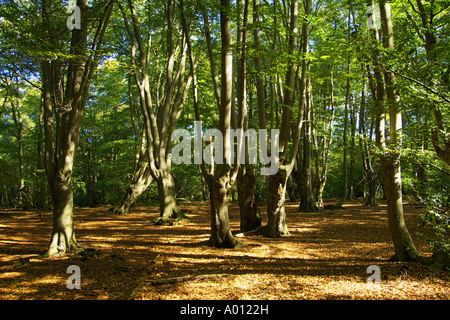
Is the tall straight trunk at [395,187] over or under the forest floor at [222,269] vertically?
over

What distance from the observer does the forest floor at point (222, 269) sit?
3.77 meters

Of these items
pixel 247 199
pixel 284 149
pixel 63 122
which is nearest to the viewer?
pixel 63 122

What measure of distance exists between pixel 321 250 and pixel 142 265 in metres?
3.72

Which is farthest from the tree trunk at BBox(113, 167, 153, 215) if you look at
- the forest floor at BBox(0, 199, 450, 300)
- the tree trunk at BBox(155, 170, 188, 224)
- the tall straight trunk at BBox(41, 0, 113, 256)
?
the tall straight trunk at BBox(41, 0, 113, 256)

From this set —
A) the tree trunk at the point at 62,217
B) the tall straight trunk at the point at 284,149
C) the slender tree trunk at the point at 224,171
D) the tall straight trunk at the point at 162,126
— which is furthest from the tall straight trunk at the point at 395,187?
the tall straight trunk at the point at 162,126

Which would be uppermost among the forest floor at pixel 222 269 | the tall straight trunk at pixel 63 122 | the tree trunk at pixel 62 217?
the tall straight trunk at pixel 63 122

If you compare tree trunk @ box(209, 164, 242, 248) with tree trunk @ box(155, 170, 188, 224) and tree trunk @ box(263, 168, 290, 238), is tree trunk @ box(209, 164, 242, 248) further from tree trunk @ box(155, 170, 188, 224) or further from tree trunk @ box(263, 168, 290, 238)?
tree trunk @ box(155, 170, 188, 224)

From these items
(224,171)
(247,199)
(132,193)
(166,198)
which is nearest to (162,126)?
(166,198)

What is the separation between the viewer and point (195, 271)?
4.79 m

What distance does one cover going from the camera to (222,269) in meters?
4.88

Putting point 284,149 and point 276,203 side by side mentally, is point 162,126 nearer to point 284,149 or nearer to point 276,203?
point 284,149

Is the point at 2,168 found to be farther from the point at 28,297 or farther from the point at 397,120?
the point at 397,120

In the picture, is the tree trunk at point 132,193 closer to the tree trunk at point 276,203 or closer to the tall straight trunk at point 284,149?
the tree trunk at point 276,203
